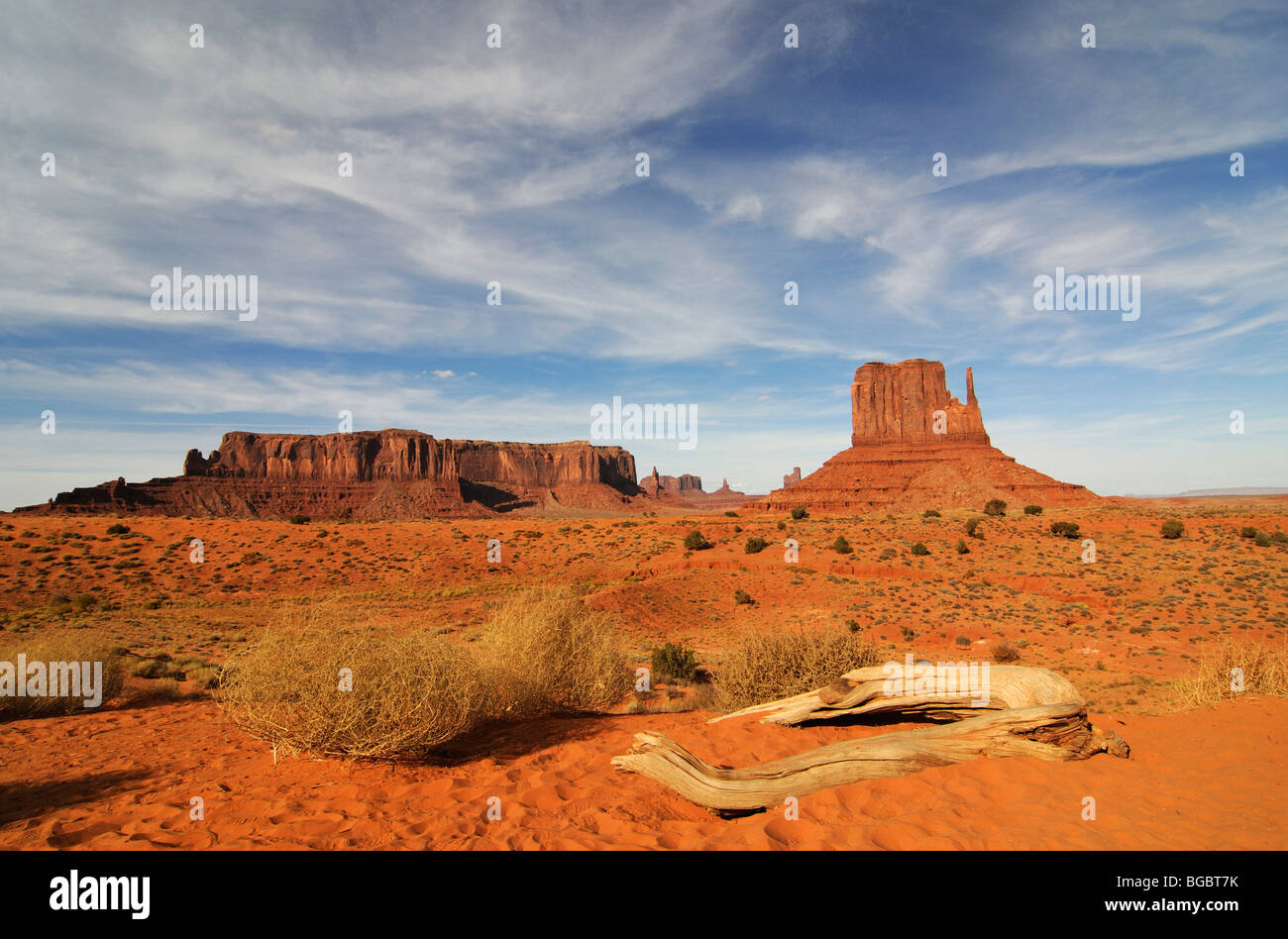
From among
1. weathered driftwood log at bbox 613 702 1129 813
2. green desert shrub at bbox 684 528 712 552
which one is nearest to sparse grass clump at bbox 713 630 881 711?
weathered driftwood log at bbox 613 702 1129 813

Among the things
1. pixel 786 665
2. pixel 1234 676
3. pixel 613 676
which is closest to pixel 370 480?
pixel 613 676

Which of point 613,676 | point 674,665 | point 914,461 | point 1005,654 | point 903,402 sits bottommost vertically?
point 1005,654

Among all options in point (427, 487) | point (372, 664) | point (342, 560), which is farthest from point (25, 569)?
point (427, 487)

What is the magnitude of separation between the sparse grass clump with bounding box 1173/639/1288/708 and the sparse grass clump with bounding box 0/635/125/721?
56.8ft

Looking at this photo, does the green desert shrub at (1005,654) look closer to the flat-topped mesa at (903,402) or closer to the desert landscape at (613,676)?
the desert landscape at (613,676)

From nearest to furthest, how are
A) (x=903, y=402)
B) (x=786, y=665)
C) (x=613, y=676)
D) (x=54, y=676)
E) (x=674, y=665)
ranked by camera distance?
(x=786, y=665), (x=613, y=676), (x=54, y=676), (x=674, y=665), (x=903, y=402)

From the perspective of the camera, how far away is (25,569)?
95.4 feet

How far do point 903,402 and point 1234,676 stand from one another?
91.0 meters

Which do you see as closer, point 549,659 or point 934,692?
point 934,692

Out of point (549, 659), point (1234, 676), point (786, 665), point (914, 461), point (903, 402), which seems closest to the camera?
point (1234, 676)

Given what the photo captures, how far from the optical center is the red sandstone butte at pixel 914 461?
221 feet

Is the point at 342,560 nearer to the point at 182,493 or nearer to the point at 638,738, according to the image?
the point at 638,738

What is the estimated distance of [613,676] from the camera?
1070 centimetres

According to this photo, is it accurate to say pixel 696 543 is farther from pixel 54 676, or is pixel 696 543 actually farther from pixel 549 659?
pixel 54 676
